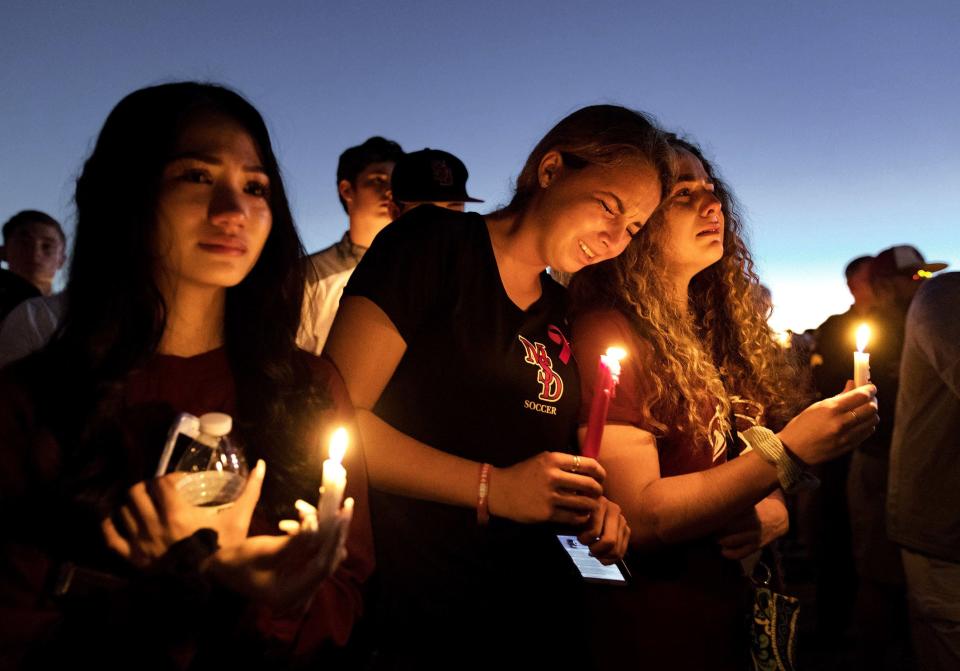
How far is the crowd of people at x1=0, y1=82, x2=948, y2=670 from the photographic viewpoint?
47.5 inches

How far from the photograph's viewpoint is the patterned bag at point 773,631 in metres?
2.09

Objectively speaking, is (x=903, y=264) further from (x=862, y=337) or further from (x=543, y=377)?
(x=543, y=377)

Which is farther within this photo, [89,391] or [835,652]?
[835,652]

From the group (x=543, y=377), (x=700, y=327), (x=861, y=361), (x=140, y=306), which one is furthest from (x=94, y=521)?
(x=700, y=327)

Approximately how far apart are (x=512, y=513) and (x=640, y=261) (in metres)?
1.17

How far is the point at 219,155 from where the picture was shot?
1556 millimetres

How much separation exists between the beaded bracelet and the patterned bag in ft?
3.16

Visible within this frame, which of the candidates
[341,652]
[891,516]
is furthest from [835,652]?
[341,652]

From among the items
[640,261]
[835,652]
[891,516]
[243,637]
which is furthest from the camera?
[835,652]

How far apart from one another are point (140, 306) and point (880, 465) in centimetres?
499

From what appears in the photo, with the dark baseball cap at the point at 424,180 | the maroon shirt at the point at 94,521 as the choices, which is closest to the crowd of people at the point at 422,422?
the maroon shirt at the point at 94,521

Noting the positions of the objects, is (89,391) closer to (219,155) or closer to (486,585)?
(219,155)

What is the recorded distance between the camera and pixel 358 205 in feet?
15.3

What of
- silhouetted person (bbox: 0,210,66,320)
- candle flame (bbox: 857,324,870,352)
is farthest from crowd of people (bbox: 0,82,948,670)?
silhouetted person (bbox: 0,210,66,320)
